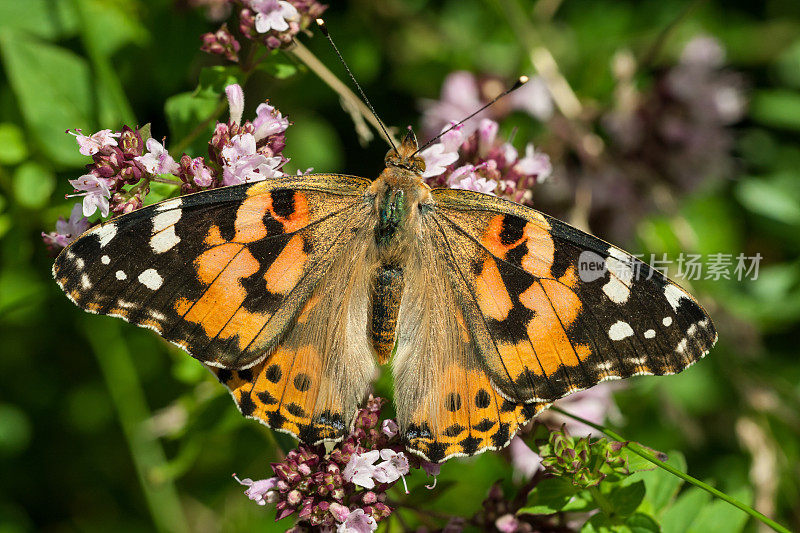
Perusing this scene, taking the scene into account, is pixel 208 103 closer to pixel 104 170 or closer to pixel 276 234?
pixel 104 170

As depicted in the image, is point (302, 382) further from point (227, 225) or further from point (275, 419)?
point (227, 225)

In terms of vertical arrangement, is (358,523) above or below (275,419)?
below

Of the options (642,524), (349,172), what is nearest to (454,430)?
(642,524)

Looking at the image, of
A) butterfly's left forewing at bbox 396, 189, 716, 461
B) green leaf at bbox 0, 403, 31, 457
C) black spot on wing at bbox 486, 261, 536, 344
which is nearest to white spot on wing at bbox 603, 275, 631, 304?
butterfly's left forewing at bbox 396, 189, 716, 461

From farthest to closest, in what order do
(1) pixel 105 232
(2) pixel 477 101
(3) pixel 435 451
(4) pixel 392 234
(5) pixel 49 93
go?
1. (2) pixel 477 101
2. (5) pixel 49 93
3. (4) pixel 392 234
4. (3) pixel 435 451
5. (1) pixel 105 232

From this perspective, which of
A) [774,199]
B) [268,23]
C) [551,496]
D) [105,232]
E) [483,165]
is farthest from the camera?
[774,199]

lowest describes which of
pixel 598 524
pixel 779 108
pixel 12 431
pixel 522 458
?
pixel 12 431

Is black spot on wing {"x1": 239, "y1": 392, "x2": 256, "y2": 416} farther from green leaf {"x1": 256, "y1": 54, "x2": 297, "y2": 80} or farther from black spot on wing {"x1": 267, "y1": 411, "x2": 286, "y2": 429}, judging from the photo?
green leaf {"x1": 256, "y1": 54, "x2": 297, "y2": 80}

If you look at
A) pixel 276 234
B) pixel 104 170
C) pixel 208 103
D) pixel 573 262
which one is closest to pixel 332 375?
pixel 276 234

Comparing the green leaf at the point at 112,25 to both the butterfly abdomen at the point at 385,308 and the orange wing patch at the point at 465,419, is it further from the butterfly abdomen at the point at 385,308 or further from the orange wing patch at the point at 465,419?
the orange wing patch at the point at 465,419
